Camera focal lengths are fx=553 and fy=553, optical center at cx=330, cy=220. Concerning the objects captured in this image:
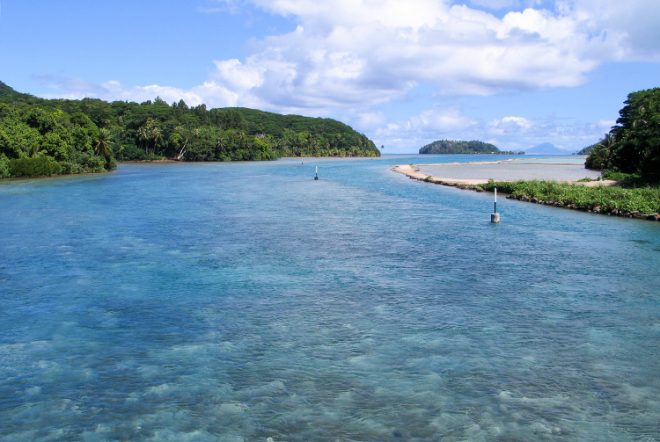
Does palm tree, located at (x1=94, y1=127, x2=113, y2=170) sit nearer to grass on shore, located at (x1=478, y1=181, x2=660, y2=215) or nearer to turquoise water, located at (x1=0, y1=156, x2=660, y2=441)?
turquoise water, located at (x1=0, y1=156, x2=660, y2=441)

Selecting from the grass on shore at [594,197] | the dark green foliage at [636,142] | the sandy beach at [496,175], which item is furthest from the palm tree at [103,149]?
the dark green foliage at [636,142]

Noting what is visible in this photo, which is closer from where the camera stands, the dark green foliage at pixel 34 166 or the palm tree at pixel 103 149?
the dark green foliage at pixel 34 166

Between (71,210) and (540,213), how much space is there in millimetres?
43593

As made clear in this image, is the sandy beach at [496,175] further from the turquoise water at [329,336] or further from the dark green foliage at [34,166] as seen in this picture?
the dark green foliage at [34,166]

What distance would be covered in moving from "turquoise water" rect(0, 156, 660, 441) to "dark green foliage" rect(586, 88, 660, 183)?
31385mm

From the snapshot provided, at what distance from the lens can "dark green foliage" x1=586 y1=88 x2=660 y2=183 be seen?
63.4 metres

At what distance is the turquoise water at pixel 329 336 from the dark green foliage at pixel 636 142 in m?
31.4

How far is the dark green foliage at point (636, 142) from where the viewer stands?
2496 inches

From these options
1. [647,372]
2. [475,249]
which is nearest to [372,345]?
[647,372]

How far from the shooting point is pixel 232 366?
52.4 feet

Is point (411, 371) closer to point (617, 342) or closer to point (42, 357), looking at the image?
point (617, 342)

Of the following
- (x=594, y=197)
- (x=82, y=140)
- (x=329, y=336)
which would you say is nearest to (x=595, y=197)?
(x=594, y=197)

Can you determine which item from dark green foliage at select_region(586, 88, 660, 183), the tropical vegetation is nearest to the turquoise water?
the tropical vegetation

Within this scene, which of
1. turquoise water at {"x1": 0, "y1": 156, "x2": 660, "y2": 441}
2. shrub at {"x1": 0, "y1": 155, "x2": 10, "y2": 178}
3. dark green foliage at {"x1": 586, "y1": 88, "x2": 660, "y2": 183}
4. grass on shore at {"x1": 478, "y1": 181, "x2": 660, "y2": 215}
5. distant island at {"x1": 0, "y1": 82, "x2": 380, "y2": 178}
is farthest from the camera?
distant island at {"x1": 0, "y1": 82, "x2": 380, "y2": 178}
